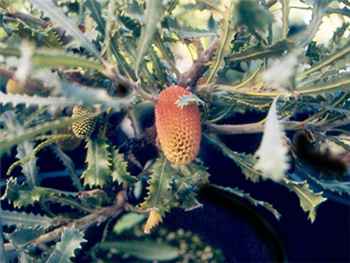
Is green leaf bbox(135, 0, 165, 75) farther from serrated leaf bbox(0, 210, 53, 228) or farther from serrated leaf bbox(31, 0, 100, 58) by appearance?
serrated leaf bbox(0, 210, 53, 228)

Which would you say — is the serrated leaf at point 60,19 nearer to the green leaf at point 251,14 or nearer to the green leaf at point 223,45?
the green leaf at point 223,45

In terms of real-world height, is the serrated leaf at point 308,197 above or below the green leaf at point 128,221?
above

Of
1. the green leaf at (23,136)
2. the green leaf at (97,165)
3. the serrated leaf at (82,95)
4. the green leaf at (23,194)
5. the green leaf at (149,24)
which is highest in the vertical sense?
the green leaf at (149,24)

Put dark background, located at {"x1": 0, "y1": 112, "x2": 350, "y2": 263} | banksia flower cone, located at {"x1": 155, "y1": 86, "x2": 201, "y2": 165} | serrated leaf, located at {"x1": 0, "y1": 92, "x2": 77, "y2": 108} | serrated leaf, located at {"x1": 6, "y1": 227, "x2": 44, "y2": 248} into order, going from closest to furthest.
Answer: serrated leaf, located at {"x1": 0, "y1": 92, "x2": 77, "y2": 108}, banksia flower cone, located at {"x1": 155, "y1": 86, "x2": 201, "y2": 165}, serrated leaf, located at {"x1": 6, "y1": 227, "x2": 44, "y2": 248}, dark background, located at {"x1": 0, "y1": 112, "x2": 350, "y2": 263}

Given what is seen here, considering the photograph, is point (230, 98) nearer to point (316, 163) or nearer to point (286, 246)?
point (316, 163)

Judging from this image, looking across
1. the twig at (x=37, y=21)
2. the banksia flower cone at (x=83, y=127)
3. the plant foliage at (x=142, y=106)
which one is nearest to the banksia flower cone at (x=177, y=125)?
the plant foliage at (x=142, y=106)

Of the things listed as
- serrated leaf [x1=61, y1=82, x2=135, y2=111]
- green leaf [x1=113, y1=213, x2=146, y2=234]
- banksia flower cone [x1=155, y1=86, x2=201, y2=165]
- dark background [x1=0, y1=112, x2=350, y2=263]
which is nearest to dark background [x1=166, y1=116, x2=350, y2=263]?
dark background [x1=0, y1=112, x2=350, y2=263]

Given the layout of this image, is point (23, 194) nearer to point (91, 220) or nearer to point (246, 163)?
point (91, 220)

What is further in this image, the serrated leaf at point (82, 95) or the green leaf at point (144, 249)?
the green leaf at point (144, 249)
